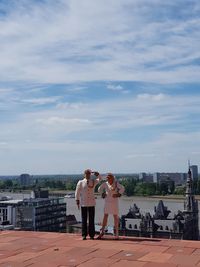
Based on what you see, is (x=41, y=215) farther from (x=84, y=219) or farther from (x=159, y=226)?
(x=84, y=219)

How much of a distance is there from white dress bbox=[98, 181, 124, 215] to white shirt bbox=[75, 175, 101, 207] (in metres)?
0.15

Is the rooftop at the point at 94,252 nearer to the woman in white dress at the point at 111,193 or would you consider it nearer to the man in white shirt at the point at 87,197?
the man in white shirt at the point at 87,197

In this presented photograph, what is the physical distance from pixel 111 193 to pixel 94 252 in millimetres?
1495

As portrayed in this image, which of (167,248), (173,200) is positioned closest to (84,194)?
(167,248)

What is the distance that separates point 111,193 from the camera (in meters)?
8.14

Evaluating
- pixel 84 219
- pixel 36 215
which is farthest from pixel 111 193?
pixel 36 215

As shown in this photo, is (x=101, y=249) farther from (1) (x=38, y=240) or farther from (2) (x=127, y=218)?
(2) (x=127, y=218)

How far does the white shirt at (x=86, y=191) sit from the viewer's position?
8.16 metres

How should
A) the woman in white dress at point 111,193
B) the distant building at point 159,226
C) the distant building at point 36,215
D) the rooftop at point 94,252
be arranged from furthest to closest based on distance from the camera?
1. the distant building at point 36,215
2. the distant building at point 159,226
3. the woman in white dress at point 111,193
4. the rooftop at point 94,252

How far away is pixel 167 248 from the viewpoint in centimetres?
716

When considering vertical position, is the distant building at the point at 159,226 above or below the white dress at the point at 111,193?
below

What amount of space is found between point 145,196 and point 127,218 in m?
58.0

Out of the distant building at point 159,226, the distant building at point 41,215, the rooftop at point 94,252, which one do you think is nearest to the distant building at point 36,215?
the distant building at point 41,215

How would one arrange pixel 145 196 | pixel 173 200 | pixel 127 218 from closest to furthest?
1. pixel 127 218
2. pixel 173 200
3. pixel 145 196
